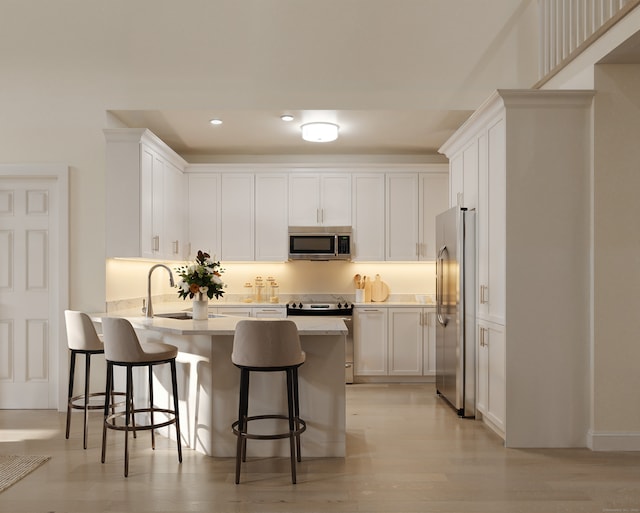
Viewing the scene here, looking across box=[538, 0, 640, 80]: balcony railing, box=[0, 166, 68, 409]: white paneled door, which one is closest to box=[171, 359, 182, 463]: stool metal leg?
box=[0, 166, 68, 409]: white paneled door

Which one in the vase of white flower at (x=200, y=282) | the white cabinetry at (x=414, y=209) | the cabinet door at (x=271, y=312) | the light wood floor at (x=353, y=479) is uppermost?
the white cabinetry at (x=414, y=209)

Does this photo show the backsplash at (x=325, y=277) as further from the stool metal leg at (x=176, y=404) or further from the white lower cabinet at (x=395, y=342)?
the stool metal leg at (x=176, y=404)

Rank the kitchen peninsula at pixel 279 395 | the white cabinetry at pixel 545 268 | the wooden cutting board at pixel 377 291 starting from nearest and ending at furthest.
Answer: the kitchen peninsula at pixel 279 395 < the white cabinetry at pixel 545 268 < the wooden cutting board at pixel 377 291

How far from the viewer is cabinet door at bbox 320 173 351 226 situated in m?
6.77

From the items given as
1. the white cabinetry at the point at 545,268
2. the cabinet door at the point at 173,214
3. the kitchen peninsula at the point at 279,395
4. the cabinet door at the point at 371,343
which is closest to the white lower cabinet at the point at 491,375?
the white cabinetry at the point at 545,268

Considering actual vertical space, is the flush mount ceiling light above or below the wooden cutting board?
above

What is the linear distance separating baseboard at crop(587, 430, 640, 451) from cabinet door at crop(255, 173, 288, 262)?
3859mm

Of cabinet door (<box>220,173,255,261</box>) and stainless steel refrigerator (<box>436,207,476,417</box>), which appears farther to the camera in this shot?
cabinet door (<box>220,173,255,261</box>)

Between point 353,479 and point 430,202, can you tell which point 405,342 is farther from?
point 353,479

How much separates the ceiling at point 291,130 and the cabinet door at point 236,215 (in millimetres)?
400

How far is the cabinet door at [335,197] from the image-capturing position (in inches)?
267

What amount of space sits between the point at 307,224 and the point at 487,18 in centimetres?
299

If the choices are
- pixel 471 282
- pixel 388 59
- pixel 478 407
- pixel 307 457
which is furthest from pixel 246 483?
pixel 388 59

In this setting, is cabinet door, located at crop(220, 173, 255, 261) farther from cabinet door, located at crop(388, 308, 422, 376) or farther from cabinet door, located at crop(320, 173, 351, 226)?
cabinet door, located at crop(388, 308, 422, 376)
